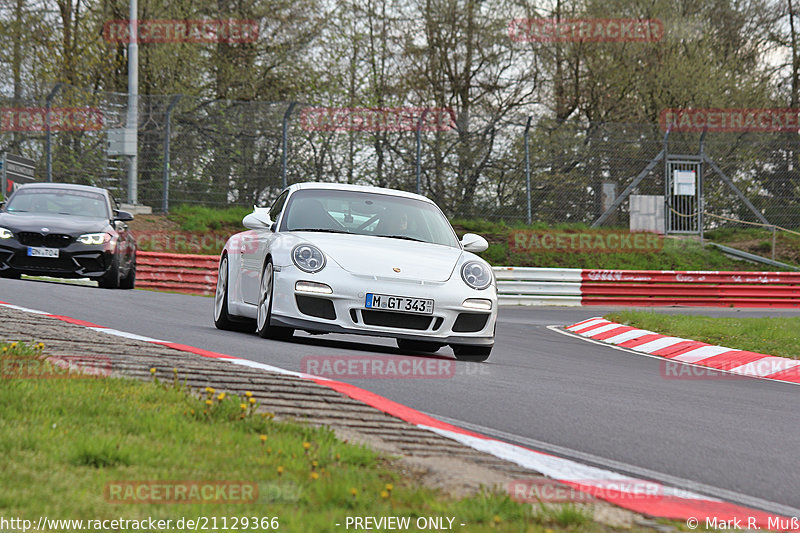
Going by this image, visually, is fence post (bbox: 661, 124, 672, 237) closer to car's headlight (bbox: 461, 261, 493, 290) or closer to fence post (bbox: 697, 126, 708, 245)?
fence post (bbox: 697, 126, 708, 245)

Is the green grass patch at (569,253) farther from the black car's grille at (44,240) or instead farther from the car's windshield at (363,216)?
the car's windshield at (363,216)

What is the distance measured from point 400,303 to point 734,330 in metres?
7.27

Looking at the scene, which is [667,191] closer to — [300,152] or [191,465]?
[300,152]

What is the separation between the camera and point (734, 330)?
13945mm

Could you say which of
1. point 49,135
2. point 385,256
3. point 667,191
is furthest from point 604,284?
point 385,256

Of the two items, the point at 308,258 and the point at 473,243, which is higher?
the point at 473,243

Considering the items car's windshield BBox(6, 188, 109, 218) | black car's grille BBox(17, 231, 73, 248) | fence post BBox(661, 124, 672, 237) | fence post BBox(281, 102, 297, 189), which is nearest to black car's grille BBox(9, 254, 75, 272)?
black car's grille BBox(17, 231, 73, 248)

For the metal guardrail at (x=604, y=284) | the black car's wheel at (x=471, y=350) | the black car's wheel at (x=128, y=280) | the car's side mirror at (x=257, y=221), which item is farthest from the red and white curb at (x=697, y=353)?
the black car's wheel at (x=128, y=280)

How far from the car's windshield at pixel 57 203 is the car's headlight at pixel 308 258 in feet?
24.5

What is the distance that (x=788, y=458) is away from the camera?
566cm

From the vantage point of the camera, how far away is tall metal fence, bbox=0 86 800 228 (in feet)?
79.5

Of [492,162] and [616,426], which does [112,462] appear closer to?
[616,426]

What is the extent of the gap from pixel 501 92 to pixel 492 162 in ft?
26.5

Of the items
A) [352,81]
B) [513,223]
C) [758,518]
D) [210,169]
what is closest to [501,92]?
[352,81]
